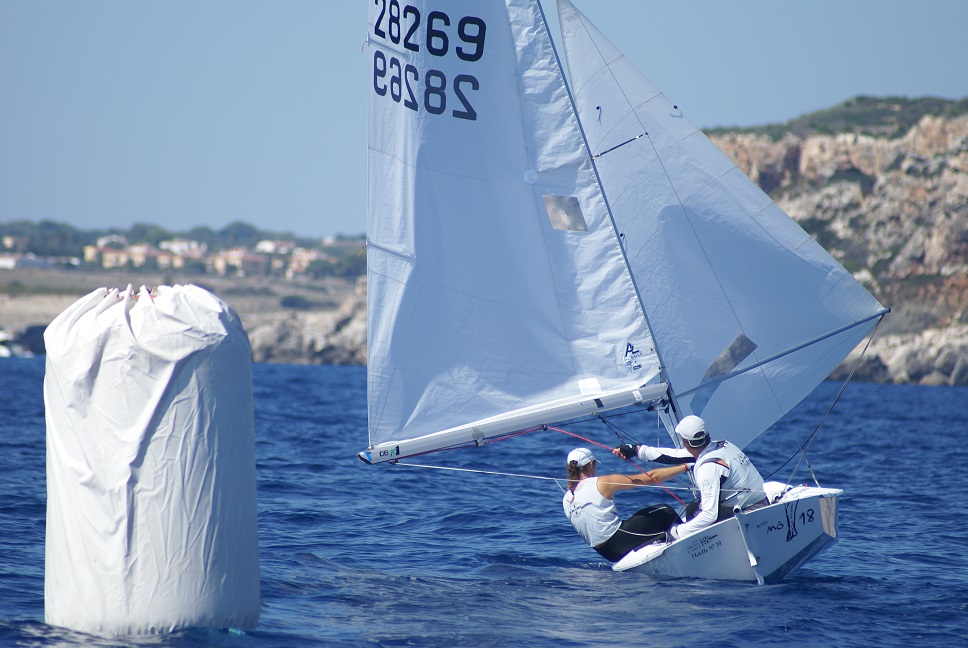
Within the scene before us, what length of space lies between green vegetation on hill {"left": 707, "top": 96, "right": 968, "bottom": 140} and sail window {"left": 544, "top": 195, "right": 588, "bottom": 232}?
7073 centimetres

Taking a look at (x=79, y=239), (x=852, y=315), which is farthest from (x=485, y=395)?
(x=79, y=239)

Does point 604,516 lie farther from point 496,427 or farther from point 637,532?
point 496,427

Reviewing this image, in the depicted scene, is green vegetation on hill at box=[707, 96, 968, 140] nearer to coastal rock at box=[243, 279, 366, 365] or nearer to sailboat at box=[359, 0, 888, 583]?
coastal rock at box=[243, 279, 366, 365]

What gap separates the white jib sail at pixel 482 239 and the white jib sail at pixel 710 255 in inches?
25.6

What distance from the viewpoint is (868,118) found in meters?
87.2

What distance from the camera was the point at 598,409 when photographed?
949 cm

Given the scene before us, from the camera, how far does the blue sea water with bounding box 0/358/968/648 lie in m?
7.16

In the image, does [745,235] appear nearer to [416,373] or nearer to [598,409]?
[598,409]

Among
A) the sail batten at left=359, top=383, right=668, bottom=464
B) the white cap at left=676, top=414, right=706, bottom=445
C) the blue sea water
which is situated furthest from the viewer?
the sail batten at left=359, top=383, right=668, bottom=464

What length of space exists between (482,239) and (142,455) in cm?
495

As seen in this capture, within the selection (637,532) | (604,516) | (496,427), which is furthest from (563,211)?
(637,532)

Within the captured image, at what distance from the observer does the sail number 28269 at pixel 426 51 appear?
9148mm

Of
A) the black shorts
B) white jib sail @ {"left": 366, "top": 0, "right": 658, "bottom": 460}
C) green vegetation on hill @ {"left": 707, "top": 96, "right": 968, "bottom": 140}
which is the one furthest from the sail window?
green vegetation on hill @ {"left": 707, "top": 96, "right": 968, "bottom": 140}

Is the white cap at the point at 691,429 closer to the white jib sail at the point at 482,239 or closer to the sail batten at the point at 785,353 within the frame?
the white jib sail at the point at 482,239
